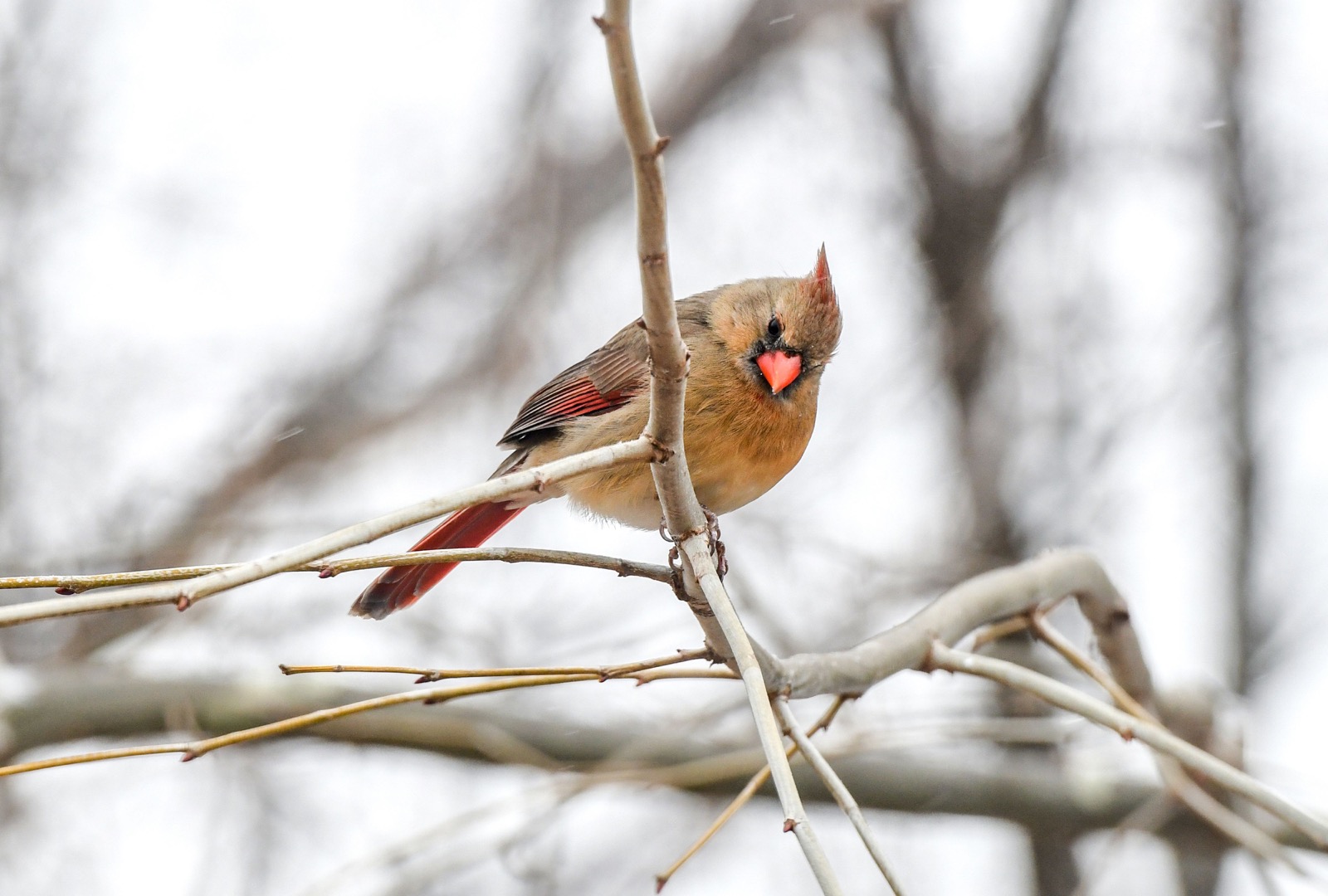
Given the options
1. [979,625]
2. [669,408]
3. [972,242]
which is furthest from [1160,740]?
[972,242]

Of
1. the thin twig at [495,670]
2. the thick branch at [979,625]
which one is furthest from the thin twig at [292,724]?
the thick branch at [979,625]

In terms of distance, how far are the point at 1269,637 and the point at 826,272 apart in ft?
9.67

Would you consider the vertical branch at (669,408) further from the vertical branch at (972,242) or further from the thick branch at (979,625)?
the vertical branch at (972,242)

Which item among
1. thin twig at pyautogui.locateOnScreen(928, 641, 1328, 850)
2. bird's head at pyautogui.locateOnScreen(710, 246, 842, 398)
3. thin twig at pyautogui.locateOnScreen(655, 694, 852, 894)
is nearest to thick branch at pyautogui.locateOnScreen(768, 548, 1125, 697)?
thin twig at pyautogui.locateOnScreen(655, 694, 852, 894)

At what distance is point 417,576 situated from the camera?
9.50ft

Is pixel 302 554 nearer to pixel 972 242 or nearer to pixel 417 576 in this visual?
pixel 417 576

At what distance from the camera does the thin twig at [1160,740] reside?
1.89m

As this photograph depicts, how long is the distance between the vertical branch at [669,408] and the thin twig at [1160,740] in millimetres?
462

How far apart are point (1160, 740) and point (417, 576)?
158 cm

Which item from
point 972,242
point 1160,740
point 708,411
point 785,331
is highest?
point 972,242

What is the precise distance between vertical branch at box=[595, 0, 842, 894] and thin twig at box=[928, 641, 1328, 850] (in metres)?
0.46

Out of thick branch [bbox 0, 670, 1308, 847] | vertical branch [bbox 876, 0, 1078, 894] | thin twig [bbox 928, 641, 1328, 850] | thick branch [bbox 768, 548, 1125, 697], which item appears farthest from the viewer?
vertical branch [bbox 876, 0, 1078, 894]

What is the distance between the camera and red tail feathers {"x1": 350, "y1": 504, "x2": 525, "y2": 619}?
2.86m

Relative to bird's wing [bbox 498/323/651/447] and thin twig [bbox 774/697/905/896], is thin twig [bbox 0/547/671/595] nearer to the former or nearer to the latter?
thin twig [bbox 774/697/905/896]
